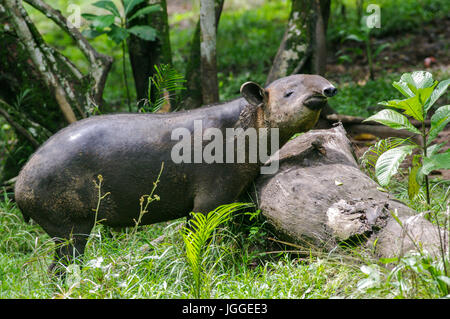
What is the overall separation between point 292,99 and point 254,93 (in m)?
0.33

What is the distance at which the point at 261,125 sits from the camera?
15.6ft

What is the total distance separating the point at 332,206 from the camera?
430cm

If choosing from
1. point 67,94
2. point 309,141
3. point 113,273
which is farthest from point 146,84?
point 113,273

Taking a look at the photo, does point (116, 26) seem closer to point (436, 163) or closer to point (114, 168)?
point (114, 168)

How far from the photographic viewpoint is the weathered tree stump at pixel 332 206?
3.90 metres

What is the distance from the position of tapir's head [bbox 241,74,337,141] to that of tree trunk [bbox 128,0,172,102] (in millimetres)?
3497

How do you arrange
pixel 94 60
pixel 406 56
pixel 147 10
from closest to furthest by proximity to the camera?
pixel 94 60 < pixel 147 10 < pixel 406 56

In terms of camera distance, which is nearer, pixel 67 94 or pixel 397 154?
pixel 397 154

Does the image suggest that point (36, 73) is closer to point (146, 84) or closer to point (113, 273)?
point (146, 84)

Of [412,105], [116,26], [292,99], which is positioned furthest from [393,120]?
[116,26]

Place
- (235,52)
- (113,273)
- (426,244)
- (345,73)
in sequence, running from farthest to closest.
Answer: (235,52)
(345,73)
(113,273)
(426,244)

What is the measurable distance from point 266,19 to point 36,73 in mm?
6909

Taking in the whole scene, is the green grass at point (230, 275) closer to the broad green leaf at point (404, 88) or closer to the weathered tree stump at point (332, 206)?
the weathered tree stump at point (332, 206)

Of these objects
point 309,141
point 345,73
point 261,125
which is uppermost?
point 261,125
